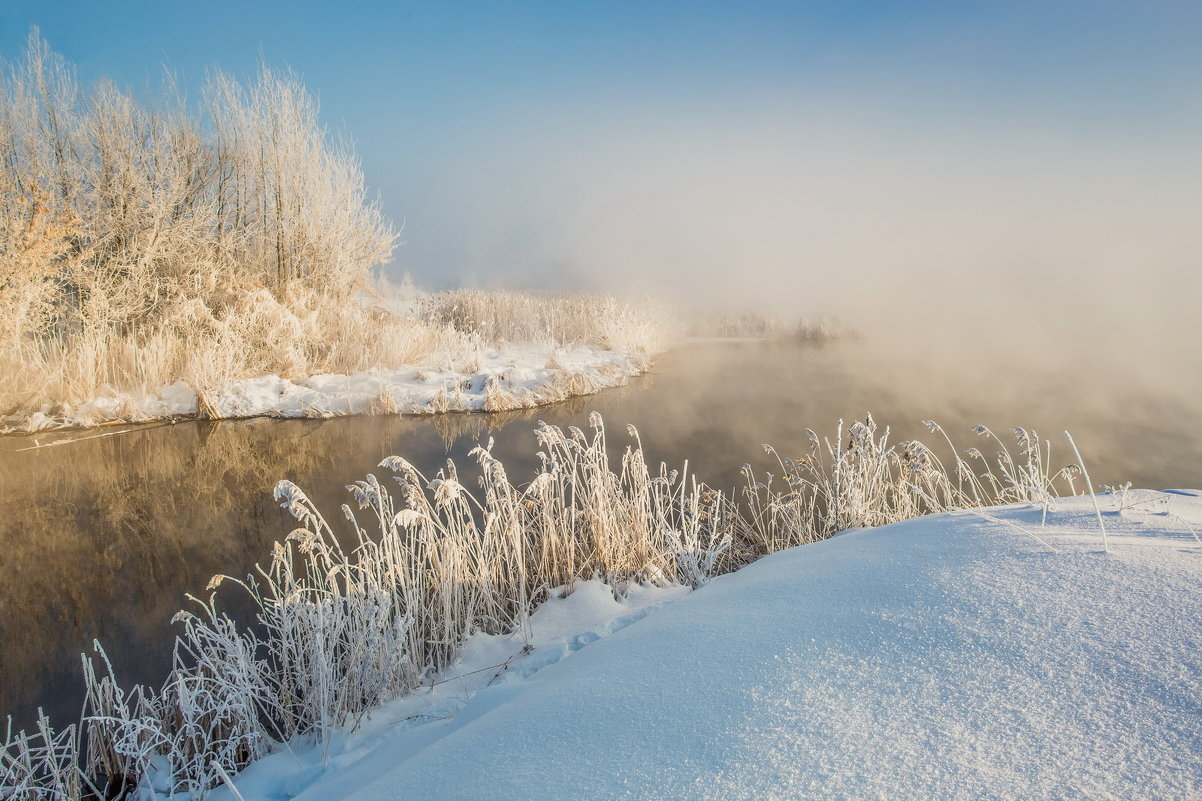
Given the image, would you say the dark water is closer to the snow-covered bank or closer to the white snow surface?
the snow-covered bank

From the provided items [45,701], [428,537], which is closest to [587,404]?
[428,537]

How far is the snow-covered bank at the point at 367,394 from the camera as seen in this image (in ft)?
26.0

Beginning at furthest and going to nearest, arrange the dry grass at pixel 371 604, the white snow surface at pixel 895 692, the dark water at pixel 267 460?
the dark water at pixel 267 460
the dry grass at pixel 371 604
the white snow surface at pixel 895 692

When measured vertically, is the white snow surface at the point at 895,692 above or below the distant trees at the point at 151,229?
below

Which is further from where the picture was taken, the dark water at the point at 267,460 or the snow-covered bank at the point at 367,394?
the snow-covered bank at the point at 367,394

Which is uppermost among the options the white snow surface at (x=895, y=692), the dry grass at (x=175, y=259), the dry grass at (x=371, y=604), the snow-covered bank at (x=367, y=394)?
the dry grass at (x=175, y=259)

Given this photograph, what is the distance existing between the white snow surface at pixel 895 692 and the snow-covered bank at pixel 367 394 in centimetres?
799

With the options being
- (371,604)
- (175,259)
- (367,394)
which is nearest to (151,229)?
(175,259)

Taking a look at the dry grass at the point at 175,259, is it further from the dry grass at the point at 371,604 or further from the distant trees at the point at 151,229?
the dry grass at the point at 371,604

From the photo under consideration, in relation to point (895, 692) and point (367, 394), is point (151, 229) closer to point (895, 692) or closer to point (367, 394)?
point (367, 394)

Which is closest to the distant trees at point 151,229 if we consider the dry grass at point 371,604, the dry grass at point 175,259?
the dry grass at point 175,259

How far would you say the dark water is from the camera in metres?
3.58

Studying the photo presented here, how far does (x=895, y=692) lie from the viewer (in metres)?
1.08

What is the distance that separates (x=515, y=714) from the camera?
4.43 ft
